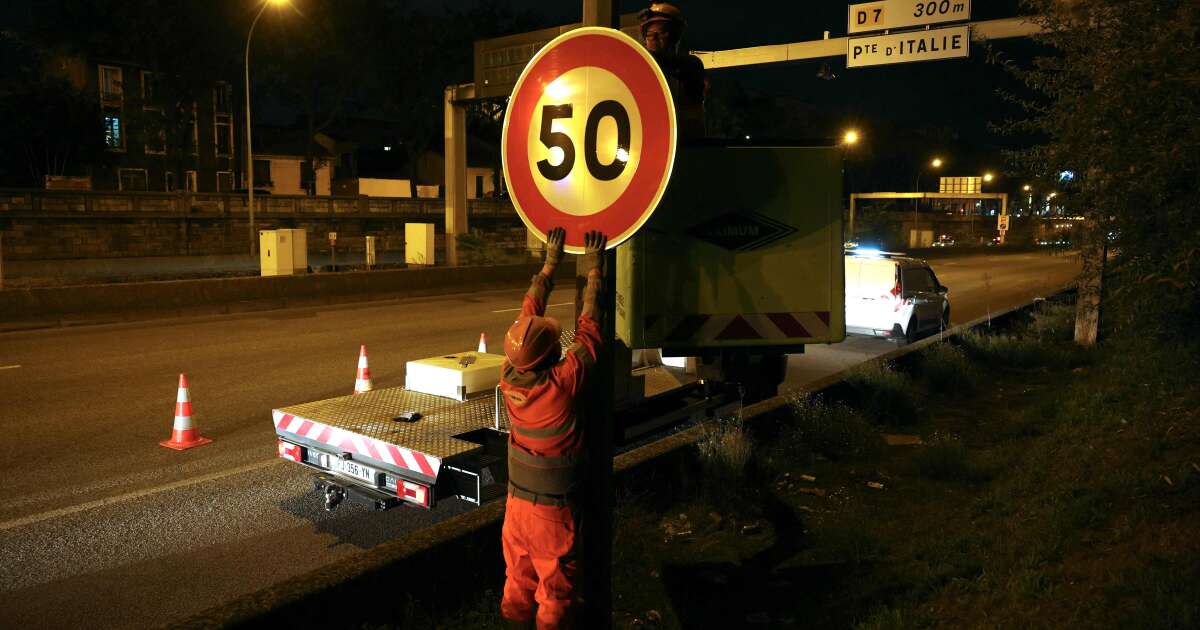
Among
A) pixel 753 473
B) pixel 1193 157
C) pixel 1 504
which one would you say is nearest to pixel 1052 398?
pixel 1193 157

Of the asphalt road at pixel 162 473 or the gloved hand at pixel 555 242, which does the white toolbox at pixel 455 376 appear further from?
the gloved hand at pixel 555 242

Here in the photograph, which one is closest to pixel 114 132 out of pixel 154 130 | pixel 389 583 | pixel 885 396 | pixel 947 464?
pixel 154 130

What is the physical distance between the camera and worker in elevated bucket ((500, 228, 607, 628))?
321 centimetres

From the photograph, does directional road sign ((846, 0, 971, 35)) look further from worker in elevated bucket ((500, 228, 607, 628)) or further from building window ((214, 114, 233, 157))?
building window ((214, 114, 233, 157))

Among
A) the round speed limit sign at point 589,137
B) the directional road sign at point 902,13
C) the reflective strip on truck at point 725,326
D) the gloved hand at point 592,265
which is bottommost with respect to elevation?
the reflective strip on truck at point 725,326

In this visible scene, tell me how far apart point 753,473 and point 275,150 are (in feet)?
190

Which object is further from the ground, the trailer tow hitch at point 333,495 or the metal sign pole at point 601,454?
the metal sign pole at point 601,454

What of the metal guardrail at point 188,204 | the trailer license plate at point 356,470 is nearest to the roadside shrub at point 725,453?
the trailer license plate at point 356,470

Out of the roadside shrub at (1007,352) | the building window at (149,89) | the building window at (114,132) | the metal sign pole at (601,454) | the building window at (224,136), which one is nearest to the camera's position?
the metal sign pole at (601,454)

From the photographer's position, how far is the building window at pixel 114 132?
49750mm

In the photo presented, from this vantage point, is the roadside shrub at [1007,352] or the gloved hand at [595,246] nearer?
the gloved hand at [595,246]

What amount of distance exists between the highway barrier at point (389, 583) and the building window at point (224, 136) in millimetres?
57423

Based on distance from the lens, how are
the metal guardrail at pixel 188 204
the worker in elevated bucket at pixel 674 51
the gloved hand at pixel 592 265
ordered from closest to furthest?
1. the gloved hand at pixel 592 265
2. the worker in elevated bucket at pixel 674 51
3. the metal guardrail at pixel 188 204

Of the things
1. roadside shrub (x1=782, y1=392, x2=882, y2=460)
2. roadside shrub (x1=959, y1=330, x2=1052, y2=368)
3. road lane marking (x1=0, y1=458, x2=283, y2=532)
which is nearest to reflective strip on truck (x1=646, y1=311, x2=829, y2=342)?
roadside shrub (x1=782, y1=392, x2=882, y2=460)
